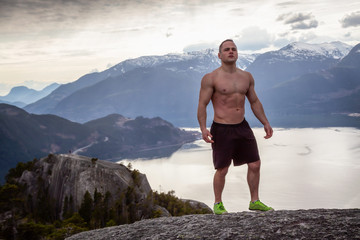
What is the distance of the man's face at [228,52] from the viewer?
18.8ft

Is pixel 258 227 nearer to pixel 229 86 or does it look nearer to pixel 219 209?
pixel 219 209

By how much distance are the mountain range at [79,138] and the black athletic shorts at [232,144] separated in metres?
144

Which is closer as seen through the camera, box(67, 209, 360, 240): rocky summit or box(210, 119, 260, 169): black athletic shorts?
box(67, 209, 360, 240): rocky summit

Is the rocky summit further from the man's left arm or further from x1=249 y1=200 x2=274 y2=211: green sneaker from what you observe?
the man's left arm

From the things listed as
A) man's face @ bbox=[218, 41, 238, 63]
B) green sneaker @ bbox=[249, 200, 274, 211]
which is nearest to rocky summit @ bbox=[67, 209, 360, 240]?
green sneaker @ bbox=[249, 200, 274, 211]

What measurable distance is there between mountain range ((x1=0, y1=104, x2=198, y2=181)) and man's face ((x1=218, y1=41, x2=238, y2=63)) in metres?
144

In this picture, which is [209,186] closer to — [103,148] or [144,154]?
[144,154]

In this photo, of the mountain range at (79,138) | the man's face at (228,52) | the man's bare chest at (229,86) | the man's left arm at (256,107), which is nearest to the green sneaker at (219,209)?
the man's left arm at (256,107)

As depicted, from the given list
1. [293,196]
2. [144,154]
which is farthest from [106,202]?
[144,154]

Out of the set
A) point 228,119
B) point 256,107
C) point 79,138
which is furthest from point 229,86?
point 79,138

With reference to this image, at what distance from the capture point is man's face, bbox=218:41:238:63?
5.72m

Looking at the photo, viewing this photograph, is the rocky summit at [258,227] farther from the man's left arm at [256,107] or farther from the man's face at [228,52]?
the man's face at [228,52]

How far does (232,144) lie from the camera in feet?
18.7

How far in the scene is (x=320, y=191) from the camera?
8138cm
